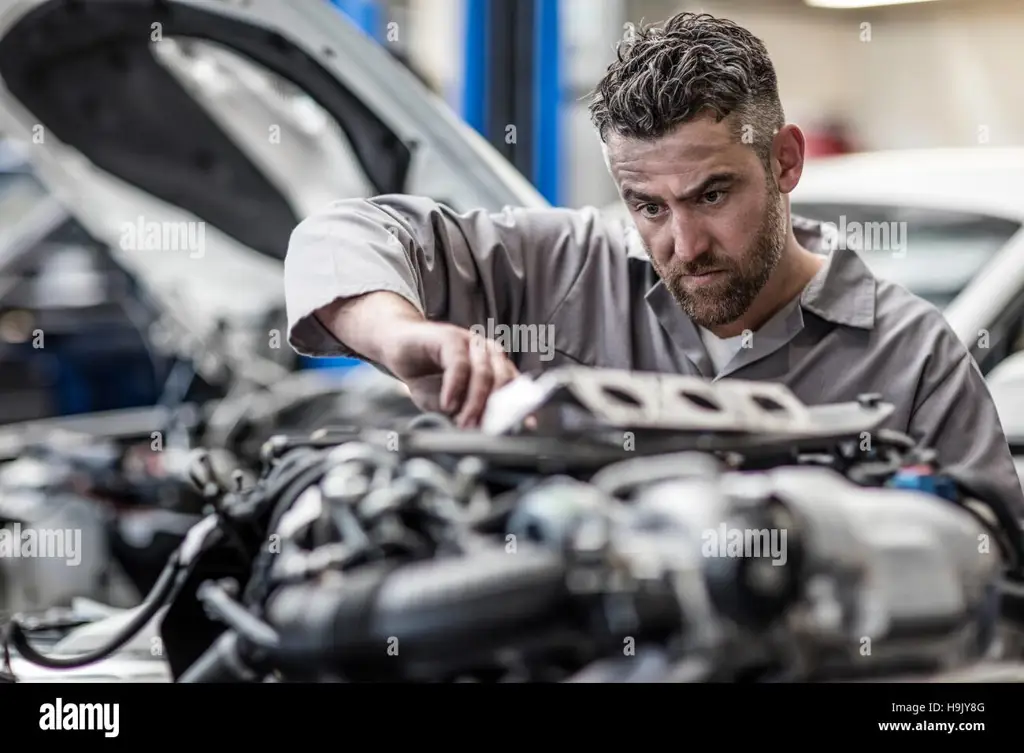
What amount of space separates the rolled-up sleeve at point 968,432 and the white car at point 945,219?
270 millimetres

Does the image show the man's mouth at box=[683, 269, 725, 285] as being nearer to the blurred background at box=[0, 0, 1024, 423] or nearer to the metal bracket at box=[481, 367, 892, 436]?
the metal bracket at box=[481, 367, 892, 436]

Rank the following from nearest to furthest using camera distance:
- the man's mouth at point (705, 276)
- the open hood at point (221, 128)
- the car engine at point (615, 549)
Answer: the car engine at point (615, 549) → the man's mouth at point (705, 276) → the open hood at point (221, 128)

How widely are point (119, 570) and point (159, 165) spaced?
0.83m

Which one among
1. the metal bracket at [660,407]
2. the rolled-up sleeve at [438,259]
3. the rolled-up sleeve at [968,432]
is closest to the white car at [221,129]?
the rolled-up sleeve at [438,259]

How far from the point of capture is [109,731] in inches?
67.4

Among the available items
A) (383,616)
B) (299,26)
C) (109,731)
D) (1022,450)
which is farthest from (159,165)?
(1022,450)

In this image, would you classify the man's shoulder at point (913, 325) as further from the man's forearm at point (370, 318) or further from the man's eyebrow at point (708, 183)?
the man's forearm at point (370, 318)

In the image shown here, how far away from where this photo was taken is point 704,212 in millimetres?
1523

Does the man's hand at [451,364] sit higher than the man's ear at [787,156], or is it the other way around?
the man's ear at [787,156]

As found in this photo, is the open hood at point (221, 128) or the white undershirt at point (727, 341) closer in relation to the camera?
the white undershirt at point (727, 341)

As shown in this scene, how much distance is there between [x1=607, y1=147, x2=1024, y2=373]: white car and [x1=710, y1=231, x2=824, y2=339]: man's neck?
0.84 feet

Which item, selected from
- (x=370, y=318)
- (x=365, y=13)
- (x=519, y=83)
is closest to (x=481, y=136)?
(x=519, y=83)

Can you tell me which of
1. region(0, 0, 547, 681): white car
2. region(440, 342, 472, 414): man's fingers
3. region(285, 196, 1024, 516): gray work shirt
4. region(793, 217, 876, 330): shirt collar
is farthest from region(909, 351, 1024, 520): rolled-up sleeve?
region(0, 0, 547, 681): white car

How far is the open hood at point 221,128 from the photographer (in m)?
2.04
